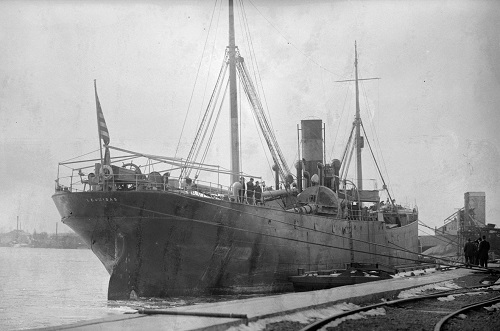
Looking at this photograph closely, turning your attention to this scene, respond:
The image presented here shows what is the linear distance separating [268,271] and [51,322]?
7955 millimetres

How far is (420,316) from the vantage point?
12.6 meters

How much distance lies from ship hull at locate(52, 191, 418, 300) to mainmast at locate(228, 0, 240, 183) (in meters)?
4.08

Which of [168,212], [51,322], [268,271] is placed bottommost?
[51,322]

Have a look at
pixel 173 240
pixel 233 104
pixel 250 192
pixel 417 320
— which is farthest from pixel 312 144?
pixel 417 320

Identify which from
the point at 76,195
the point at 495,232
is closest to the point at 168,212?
the point at 76,195

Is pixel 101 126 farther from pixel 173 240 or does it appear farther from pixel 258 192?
pixel 258 192

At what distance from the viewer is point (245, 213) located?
23.0 meters

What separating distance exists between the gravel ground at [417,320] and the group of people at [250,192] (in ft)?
32.5

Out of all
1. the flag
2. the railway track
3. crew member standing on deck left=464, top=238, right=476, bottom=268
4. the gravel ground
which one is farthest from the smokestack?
the gravel ground

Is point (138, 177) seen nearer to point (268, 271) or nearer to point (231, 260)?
point (231, 260)

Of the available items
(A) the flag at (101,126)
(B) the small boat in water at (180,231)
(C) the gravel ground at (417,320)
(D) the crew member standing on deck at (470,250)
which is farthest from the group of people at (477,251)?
(A) the flag at (101,126)

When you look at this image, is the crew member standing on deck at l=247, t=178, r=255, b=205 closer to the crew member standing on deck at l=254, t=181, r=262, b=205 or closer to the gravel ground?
the crew member standing on deck at l=254, t=181, r=262, b=205

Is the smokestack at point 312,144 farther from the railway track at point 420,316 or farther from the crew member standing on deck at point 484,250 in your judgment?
the railway track at point 420,316

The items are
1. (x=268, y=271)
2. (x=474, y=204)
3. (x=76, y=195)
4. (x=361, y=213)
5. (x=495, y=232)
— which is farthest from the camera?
(x=474, y=204)
